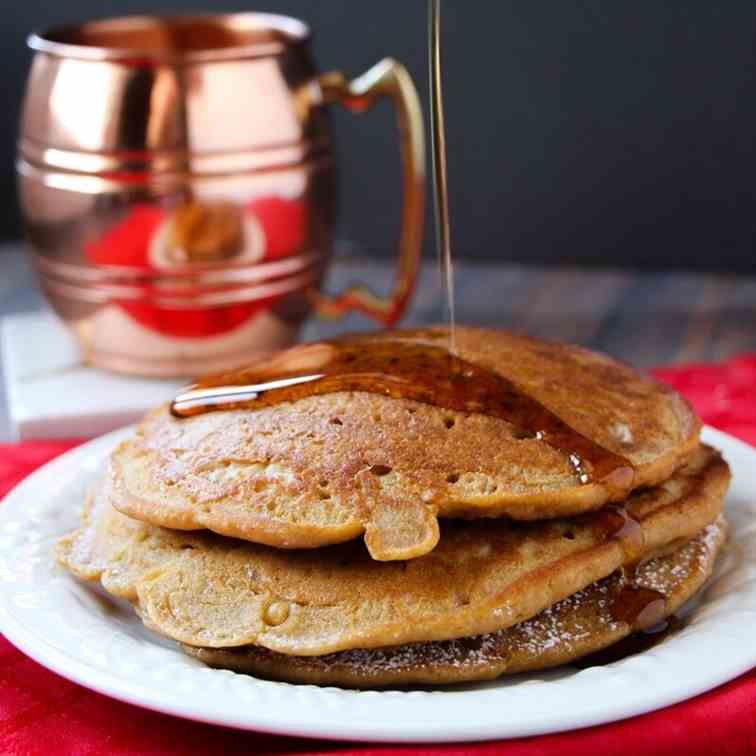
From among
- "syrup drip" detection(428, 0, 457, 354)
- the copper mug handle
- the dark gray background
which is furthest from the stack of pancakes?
the dark gray background

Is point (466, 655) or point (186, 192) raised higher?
point (186, 192)

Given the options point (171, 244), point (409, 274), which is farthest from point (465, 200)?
point (171, 244)

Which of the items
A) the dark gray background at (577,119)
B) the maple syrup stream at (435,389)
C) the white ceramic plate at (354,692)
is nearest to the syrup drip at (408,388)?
the maple syrup stream at (435,389)

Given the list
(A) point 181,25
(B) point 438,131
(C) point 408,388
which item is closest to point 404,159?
(A) point 181,25

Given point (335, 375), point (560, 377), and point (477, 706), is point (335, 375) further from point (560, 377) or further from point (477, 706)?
point (477, 706)

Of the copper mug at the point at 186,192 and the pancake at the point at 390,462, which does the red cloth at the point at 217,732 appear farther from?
the copper mug at the point at 186,192

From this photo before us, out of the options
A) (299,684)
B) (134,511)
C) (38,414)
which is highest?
(134,511)

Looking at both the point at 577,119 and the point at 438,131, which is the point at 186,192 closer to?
the point at 438,131
